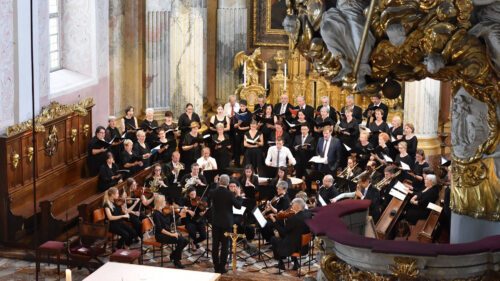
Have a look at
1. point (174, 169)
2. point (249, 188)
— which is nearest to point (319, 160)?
point (249, 188)

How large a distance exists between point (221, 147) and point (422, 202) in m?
5.62

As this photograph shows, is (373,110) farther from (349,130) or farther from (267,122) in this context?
(267,122)

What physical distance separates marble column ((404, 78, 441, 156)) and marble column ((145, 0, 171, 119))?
540 cm

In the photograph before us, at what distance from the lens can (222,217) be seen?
17.7 meters

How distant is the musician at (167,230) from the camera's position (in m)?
18.0

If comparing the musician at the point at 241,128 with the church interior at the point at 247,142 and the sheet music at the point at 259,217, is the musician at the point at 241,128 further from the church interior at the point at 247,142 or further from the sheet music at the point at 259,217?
the sheet music at the point at 259,217

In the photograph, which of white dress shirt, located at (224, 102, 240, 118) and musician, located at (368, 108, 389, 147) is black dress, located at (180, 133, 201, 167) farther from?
musician, located at (368, 108, 389, 147)

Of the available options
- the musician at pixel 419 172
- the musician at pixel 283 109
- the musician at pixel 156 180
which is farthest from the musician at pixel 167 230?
the musician at pixel 283 109

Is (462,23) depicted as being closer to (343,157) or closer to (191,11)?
(343,157)

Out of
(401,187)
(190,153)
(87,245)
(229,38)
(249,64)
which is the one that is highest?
(229,38)

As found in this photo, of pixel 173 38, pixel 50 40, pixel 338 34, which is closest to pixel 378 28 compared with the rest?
pixel 338 34

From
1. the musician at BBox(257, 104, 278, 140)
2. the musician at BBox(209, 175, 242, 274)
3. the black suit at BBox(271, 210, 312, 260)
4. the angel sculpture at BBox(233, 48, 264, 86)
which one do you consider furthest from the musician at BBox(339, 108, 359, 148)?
the black suit at BBox(271, 210, 312, 260)

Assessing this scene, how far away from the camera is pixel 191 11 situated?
25734 mm

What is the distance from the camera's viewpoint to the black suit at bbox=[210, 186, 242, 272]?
17.6 m
